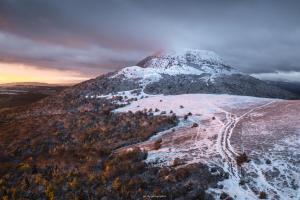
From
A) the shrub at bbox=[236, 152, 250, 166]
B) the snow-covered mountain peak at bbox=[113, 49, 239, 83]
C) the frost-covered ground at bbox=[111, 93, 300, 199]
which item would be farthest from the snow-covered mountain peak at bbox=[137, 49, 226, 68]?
the shrub at bbox=[236, 152, 250, 166]

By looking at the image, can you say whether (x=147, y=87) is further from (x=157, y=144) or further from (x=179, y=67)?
(x=157, y=144)

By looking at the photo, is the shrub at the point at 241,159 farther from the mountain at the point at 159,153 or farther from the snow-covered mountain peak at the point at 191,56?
the snow-covered mountain peak at the point at 191,56

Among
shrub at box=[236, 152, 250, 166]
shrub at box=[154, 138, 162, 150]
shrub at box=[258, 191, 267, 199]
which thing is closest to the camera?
shrub at box=[258, 191, 267, 199]

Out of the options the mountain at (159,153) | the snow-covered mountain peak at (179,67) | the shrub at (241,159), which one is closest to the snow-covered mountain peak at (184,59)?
the snow-covered mountain peak at (179,67)

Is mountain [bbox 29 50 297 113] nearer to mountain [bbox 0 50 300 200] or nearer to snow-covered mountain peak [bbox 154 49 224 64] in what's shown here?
snow-covered mountain peak [bbox 154 49 224 64]

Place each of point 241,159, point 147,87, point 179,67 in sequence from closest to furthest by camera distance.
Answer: point 241,159, point 147,87, point 179,67

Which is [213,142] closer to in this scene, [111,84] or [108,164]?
[108,164]

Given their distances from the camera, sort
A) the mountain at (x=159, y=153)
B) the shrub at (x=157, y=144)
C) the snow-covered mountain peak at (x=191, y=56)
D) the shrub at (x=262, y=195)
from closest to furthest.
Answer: the shrub at (x=262, y=195)
the mountain at (x=159, y=153)
the shrub at (x=157, y=144)
the snow-covered mountain peak at (x=191, y=56)

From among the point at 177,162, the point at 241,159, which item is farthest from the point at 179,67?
the point at 177,162
